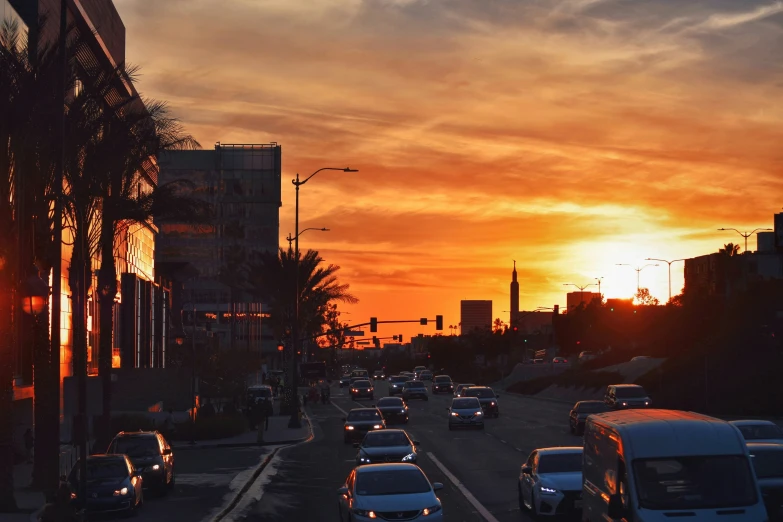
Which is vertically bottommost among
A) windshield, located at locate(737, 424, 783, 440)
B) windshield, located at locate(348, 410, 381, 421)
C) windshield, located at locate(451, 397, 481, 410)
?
windshield, located at locate(451, 397, 481, 410)

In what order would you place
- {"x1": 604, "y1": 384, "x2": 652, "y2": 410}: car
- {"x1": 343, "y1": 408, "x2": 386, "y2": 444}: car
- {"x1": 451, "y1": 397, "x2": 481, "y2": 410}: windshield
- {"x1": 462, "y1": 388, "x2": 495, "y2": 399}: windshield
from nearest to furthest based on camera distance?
1. {"x1": 343, "y1": 408, "x2": 386, "y2": 444}: car
2. {"x1": 451, "y1": 397, "x2": 481, "y2": 410}: windshield
3. {"x1": 604, "y1": 384, "x2": 652, "y2": 410}: car
4. {"x1": 462, "y1": 388, "x2": 495, "y2": 399}: windshield

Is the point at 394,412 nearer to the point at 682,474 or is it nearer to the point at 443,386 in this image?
the point at 682,474

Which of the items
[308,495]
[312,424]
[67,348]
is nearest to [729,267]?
[312,424]

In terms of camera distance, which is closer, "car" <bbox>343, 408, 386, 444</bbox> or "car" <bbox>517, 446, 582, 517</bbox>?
"car" <bbox>517, 446, 582, 517</bbox>

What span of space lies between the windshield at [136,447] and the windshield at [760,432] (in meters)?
15.5

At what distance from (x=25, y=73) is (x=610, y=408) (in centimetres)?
3446

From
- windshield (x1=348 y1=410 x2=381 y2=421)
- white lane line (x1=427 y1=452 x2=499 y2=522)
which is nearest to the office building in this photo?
windshield (x1=348 y1=410 x2=381 y2=421)

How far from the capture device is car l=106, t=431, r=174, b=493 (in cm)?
2738

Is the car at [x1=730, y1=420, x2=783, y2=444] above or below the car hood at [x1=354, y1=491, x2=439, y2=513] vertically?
above

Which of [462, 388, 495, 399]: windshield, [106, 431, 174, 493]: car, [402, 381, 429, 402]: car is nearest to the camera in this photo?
[106, 431, 174, 493]: car

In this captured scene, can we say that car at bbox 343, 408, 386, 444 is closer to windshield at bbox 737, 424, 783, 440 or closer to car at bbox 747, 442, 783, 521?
windshield at bbox 737, 424, 783, 440

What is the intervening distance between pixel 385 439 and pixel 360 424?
15.1 metres

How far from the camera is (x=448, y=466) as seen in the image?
33.1 meters

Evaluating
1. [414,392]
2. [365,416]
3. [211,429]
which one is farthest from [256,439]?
[414,392]
